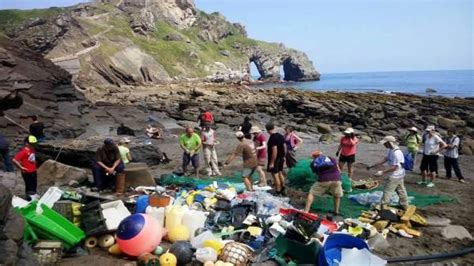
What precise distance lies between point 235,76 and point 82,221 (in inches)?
4246

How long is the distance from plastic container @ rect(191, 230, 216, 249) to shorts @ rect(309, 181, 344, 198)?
297 cm

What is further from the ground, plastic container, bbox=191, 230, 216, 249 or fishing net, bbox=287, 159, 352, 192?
plastic container, bbox=191, 230, 216, 249

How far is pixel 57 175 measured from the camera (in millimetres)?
12125

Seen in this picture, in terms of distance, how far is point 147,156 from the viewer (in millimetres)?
16016

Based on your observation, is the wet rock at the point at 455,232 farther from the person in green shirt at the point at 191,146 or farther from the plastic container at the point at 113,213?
the person in green shirt at the point at 191,146

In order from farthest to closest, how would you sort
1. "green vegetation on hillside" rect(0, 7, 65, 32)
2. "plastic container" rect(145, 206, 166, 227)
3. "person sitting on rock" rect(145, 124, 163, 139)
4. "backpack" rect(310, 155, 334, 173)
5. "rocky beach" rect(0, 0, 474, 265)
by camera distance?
1. "green vegetation on hillside" rect(0, 7, 65, 32)
2. "person sitting on rock" rect(145, 124, 163, 139)
3. "rocky beach" rect(0, 0, 474, 265)
4. "backpack" rect(310, 155, 334, 173)
5. "plastic container" rect(145, 206, 166, 227)

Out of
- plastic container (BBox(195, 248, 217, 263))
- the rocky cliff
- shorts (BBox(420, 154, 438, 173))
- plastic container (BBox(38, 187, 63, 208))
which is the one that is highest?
the rocky cliff

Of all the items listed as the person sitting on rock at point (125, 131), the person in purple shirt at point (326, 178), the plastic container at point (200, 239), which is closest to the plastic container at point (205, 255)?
the plastic container at point (200, 239)

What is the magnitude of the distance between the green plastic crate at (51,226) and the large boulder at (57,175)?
4.53 metres

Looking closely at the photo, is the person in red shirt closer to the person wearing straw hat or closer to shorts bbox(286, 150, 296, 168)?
the person wearing straw hat

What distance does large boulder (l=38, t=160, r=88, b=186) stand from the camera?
1197 centimetres

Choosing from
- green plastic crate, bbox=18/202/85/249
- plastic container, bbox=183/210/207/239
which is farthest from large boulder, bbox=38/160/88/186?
plastic container, bbox=183/210/207/239

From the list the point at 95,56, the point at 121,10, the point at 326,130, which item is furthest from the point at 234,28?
the point at 326,130

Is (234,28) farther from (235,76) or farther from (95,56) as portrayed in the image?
(95,56)
